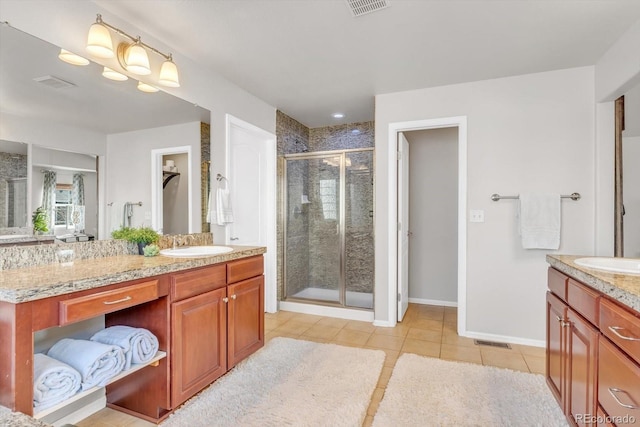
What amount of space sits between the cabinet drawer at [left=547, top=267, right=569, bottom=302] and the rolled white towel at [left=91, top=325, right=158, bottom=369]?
7.04ft

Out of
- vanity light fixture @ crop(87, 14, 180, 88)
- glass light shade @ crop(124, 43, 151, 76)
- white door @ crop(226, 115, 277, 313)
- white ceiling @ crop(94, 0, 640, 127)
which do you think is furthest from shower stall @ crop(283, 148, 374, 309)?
glass light shade @ crop(124, 43, 151, 76)

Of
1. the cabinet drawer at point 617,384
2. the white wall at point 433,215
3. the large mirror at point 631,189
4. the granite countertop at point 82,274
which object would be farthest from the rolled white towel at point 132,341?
the large mirror at point 631,189

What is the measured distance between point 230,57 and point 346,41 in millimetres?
910

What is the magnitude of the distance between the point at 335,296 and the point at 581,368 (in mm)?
2611

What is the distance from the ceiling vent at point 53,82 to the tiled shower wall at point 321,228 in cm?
221

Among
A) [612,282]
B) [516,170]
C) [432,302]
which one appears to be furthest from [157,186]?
[432,302]

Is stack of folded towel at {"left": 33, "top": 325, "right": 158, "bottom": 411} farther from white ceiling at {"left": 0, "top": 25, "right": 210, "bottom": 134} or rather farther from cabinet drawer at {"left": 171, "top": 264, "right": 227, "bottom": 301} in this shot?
white ceiling at {"left": 0, "top": 25, "right": 210, "bottom": 134}

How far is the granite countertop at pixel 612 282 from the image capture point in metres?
1.07

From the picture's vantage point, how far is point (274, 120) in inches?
148

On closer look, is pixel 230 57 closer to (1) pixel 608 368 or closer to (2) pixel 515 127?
(2) pixel 515 127

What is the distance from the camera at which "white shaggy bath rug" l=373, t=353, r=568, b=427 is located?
5.81 ft

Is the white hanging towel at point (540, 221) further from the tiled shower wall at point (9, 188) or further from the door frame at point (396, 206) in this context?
the tiled shower wall at point (9, 188)

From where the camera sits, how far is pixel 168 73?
2.21 m

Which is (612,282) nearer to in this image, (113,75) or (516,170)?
(516,170)
